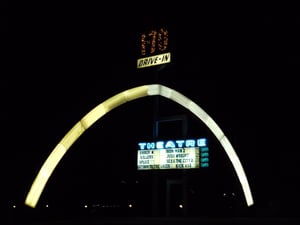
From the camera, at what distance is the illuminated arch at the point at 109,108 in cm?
2200

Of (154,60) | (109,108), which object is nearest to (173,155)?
(109,108)

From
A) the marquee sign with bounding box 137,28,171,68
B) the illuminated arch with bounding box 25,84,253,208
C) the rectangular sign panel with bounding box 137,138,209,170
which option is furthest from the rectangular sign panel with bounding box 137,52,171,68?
the rectangular sign panel with bounding box 137,138,209,170

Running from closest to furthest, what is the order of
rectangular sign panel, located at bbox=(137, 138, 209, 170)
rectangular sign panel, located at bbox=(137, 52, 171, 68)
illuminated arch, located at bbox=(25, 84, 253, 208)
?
illuminated arch, located at bbox=(25, 84, 253, 208)
rectangular sign panel, located at bbox=(137, 138, 209, 170)
rectangular sign panel, located at bbox=(137, 52, 171, 68)

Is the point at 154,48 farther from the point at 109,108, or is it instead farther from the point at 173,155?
the point at 173,155

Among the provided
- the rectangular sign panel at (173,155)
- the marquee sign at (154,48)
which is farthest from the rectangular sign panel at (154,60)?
the rectangular sign panel at (173,155)

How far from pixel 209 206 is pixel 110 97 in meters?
16.0

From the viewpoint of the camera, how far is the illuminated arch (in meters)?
22.0

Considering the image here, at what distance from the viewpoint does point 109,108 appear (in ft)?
81.1

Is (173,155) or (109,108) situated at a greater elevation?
(109,108)

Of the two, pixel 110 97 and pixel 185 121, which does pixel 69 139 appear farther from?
pixel 185 121

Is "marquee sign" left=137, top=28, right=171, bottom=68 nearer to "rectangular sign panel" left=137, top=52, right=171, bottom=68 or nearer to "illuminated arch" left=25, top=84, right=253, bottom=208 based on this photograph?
"rectangular sign panel" left=137, top=52, right=171, bottom=68

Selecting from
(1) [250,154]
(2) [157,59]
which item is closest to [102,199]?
(1) [250,154]

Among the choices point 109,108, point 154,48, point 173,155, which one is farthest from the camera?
point 109,108

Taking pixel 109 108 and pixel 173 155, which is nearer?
pixel 173 155
